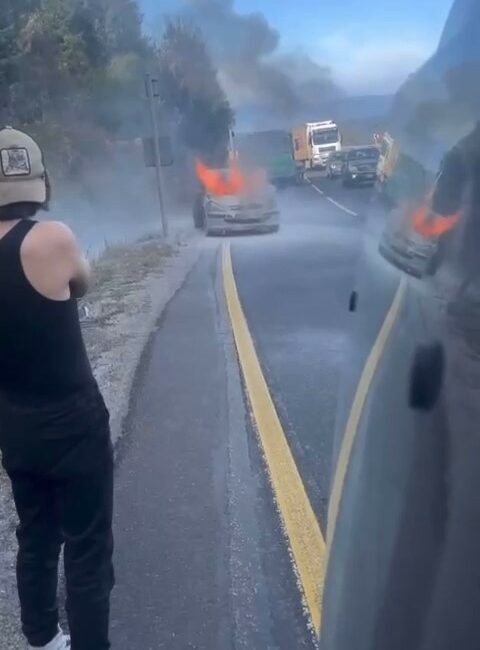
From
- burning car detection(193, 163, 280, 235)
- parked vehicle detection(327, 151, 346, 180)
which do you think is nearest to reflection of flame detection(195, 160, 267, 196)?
burning car detection(193, 163, 280, 235)

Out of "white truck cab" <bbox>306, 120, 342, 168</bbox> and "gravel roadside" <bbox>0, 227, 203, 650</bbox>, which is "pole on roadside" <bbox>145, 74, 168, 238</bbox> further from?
A: "white truck cab" <bbox>306, 120, 342, 168</bbox>

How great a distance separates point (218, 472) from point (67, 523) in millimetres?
2398

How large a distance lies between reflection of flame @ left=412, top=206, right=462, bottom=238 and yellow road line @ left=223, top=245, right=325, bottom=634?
1.96m

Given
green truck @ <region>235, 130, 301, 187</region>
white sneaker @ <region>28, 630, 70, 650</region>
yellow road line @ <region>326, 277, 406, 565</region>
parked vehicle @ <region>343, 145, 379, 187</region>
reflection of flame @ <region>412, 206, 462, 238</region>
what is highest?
reflection of flame @ <region>412, 206, 462, 238</region>

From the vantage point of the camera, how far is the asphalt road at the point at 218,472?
3.98 metres

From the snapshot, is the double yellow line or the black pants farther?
the black pants

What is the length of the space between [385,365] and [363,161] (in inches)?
1202

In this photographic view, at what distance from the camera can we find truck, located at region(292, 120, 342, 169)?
4034 cm

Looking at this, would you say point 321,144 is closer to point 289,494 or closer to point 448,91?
point 289,494

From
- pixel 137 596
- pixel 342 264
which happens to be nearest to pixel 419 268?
pixel 137 596

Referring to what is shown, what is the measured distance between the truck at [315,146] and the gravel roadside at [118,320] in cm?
1789

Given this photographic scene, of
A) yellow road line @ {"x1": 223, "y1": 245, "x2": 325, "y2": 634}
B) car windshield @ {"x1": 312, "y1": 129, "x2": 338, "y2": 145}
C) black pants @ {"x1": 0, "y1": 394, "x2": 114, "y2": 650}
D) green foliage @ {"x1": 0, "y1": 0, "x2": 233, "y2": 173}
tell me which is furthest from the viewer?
car windshield @ {"x1": 312, "y1": 129, "x2": 338, "y2": 145}

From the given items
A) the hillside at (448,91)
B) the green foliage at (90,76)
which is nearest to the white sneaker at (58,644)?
the hillside at (448,91)

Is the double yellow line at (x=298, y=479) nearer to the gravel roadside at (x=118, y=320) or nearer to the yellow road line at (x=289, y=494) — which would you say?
the yellow road line at (x=289, y=494)
